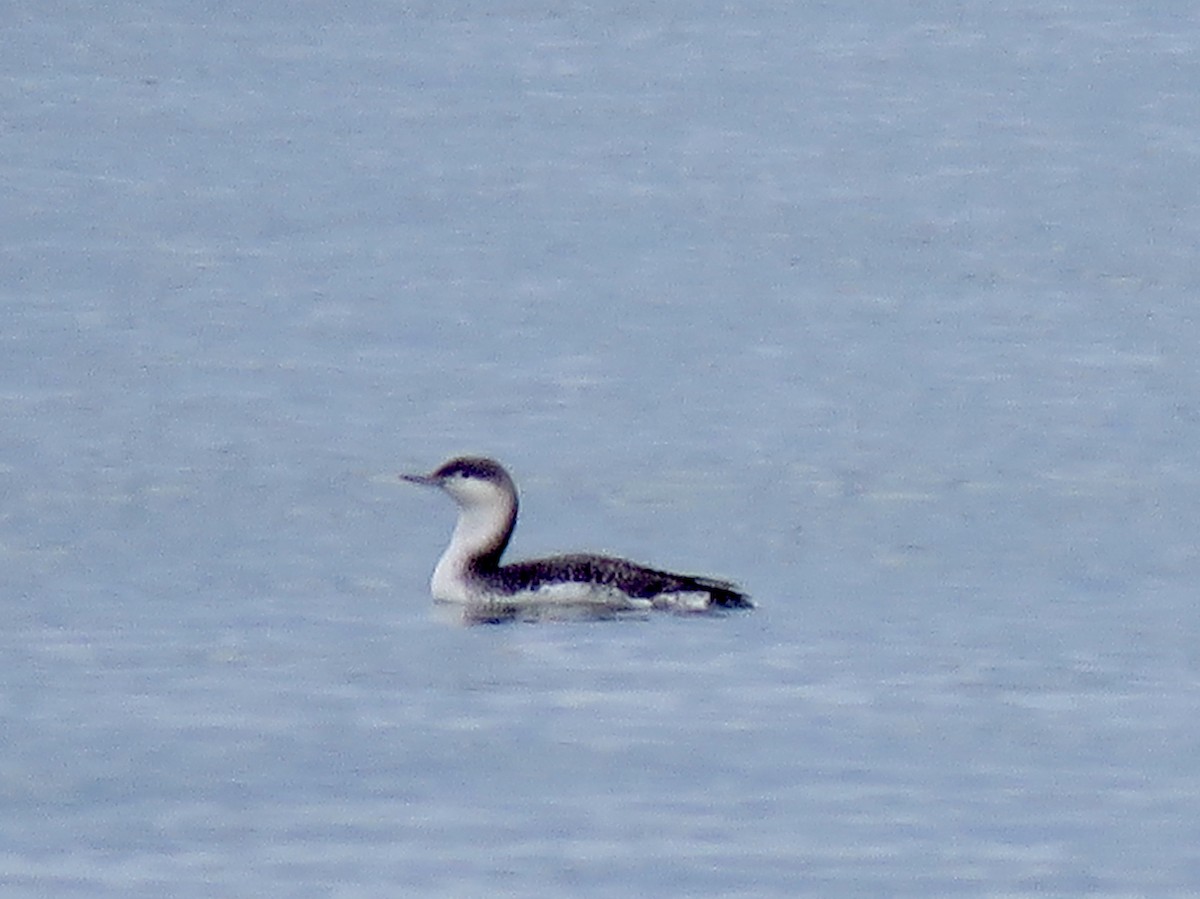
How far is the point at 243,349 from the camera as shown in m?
20.6

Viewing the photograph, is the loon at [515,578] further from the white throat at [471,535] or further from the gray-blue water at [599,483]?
the gray-blue water at [599,483]

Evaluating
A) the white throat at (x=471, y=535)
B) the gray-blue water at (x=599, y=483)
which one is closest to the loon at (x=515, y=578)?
the white throat at (x=471, y=535)

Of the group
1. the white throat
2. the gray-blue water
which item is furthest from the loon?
the gray-blue water

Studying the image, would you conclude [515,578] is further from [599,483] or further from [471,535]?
[599,483]

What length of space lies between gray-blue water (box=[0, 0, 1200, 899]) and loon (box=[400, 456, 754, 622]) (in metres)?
0.24

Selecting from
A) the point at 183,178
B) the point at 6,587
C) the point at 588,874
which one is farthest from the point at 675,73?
the point at 588,874

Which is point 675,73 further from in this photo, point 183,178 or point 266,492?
point 266,492

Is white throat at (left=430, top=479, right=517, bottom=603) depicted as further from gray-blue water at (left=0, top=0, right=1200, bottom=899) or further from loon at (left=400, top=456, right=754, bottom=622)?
gray-blue water at (left=0, top=0, right=1200, bottom=899)

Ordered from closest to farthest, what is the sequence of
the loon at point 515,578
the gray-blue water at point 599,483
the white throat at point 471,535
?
the gray-blue water at point 599,483, the loon at point 515,578, the white throat at point 471,535

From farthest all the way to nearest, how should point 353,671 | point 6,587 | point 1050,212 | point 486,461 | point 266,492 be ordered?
point 1050,212
point 266,492
point 486,461
point 6,587
point 353,671

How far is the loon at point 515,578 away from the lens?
1266 centimetres

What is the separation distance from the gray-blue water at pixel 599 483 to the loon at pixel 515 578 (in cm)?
24

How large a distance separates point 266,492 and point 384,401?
3.06 m

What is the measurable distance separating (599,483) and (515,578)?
2.97 m
